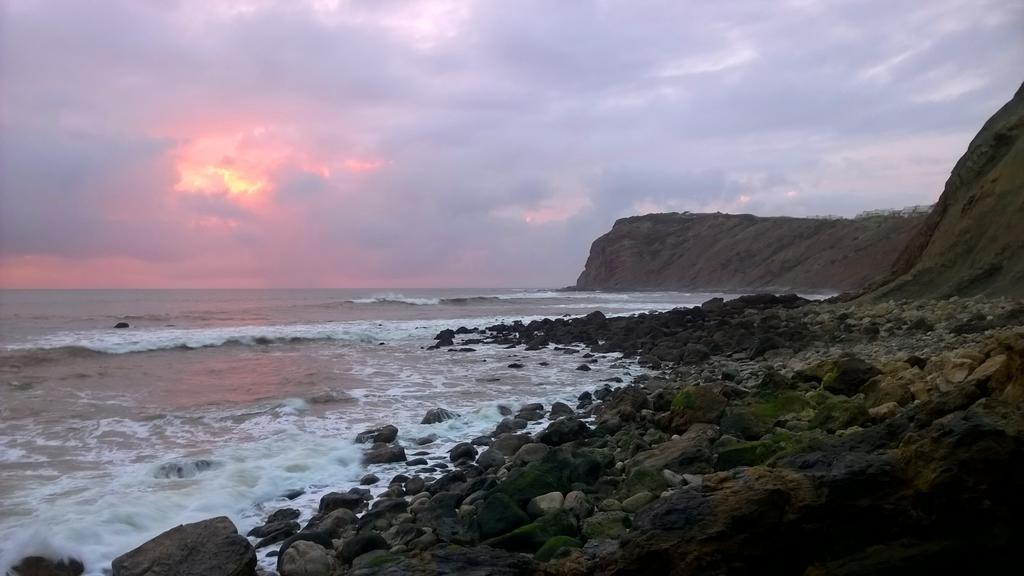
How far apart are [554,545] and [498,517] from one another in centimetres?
86

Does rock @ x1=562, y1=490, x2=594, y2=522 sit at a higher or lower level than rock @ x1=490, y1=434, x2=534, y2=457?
higher

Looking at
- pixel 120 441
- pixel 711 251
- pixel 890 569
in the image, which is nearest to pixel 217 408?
pixel 120 441

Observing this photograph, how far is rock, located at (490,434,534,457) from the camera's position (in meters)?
7.91

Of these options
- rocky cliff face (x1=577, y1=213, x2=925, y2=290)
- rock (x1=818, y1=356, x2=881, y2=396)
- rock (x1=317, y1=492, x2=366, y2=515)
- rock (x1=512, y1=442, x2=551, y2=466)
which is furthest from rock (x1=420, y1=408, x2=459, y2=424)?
rocky cliff face (x1=577, y1=213, x2=925, y2=290)

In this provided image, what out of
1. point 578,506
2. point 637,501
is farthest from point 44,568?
point 637,501

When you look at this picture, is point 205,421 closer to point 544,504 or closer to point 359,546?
point 359,546

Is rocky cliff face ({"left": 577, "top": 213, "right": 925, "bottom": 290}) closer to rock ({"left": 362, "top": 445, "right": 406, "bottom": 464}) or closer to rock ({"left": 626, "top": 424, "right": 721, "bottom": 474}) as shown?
rock ({"left": 626, "top": 424, "right": 721, "bottom": 474})

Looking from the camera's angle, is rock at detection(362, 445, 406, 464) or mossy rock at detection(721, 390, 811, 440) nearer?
mossy rock at detection(721, 390, 811, 440)

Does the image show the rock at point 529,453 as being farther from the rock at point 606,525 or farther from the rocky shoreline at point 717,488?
the rock at point 606,525

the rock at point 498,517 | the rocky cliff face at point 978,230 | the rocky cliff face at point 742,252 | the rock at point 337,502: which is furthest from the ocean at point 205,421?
the rocky cliff face at point 742,252

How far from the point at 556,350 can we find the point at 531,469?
45.6 ft

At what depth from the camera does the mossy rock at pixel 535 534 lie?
4680mm

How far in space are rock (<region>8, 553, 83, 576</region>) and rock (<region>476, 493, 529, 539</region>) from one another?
3.02 m

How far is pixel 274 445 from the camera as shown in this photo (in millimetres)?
8328
